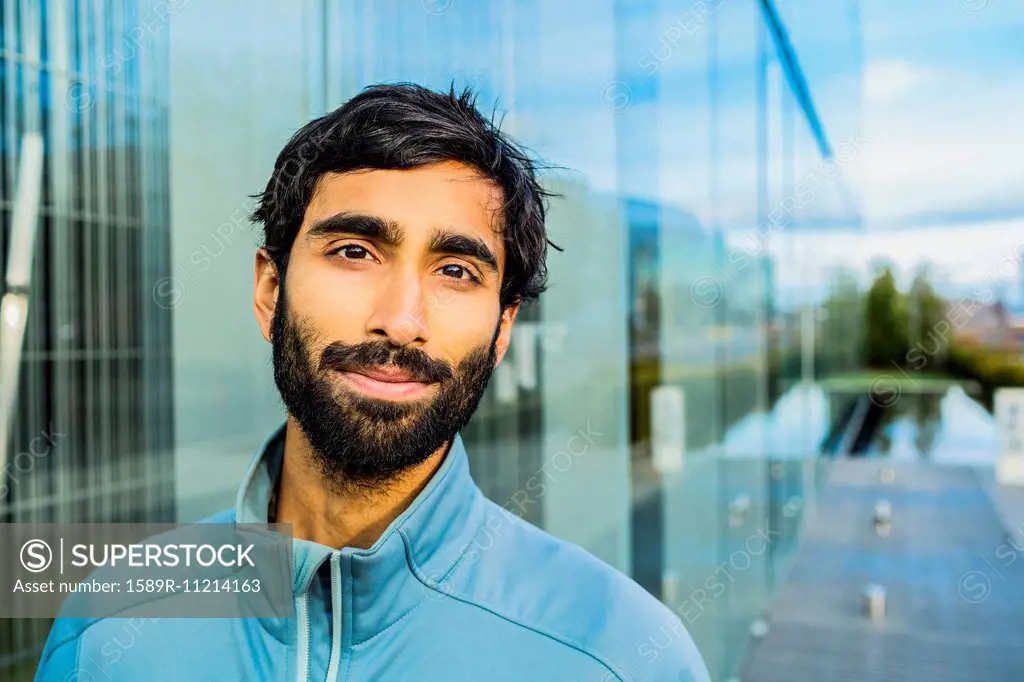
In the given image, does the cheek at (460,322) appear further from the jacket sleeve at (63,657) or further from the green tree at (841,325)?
the green tree at (841,325)

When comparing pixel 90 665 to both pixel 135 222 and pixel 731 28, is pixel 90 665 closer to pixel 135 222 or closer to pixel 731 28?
pixel 135 222

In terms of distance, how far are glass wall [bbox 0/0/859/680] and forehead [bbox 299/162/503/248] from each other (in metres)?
0.56

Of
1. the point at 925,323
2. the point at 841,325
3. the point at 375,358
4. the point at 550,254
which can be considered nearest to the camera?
the point at 375,358

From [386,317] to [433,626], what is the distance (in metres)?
0.37

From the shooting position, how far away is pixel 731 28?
3.80 metres

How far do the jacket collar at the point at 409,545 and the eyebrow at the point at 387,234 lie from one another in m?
0.25

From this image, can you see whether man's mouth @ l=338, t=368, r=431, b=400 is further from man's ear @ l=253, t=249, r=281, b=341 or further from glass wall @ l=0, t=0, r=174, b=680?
glass wall @ l=0, t=0, r=174, b=680

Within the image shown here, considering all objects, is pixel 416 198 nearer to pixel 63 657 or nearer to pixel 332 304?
pixel 332 304

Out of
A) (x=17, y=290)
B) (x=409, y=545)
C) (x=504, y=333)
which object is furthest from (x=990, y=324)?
(x=17, y=290)

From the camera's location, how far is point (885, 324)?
16.1 ft

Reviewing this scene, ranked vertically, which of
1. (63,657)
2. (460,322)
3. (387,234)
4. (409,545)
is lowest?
(63,657)

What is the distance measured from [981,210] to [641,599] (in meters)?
2.27

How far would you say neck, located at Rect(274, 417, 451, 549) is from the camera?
3.79 ft

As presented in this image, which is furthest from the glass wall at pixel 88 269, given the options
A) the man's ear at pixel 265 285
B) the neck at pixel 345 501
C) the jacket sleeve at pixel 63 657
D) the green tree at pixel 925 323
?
the green tree at pixel 925 323
